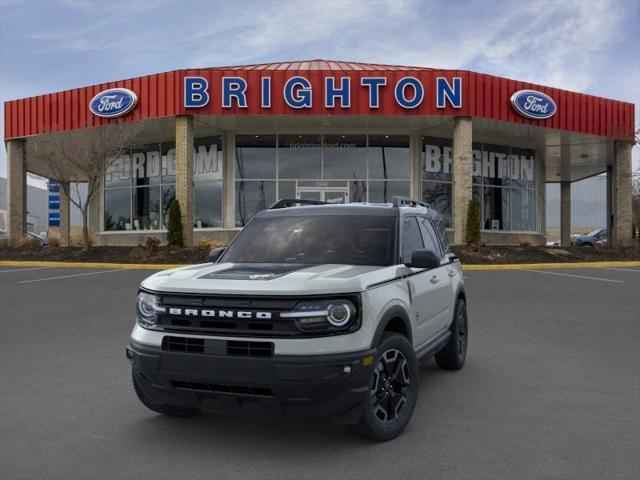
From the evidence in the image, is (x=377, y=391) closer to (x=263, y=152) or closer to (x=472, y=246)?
(x=472, y=246)

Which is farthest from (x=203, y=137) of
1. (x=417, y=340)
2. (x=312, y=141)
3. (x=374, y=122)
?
(x=417, y=340)

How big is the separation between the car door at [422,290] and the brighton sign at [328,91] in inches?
652

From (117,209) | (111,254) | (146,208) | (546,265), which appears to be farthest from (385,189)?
(117,209)

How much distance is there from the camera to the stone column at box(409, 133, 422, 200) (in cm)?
2509

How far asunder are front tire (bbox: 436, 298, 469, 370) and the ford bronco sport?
1384 millimetres

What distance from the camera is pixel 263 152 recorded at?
2502 centimetres

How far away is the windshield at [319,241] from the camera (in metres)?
4.56

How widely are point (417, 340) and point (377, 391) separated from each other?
865 mm

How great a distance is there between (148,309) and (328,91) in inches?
720

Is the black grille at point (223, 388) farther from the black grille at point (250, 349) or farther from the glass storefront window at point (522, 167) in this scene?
the glass storefront window at point (522, 167)

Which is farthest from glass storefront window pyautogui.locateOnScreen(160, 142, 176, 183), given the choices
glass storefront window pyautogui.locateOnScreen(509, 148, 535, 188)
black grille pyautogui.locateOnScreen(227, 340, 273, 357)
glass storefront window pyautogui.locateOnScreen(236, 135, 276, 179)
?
black grille pyautogui.locateOnScreen(227, 340, 273, 357)

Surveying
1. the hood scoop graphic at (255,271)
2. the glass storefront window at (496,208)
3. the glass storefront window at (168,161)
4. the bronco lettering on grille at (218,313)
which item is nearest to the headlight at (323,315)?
the bronco lettering on grille at (218,313)

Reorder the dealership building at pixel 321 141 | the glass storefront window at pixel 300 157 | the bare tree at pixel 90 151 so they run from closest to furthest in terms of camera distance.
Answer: the dealership building at pixel 321 141 < the bare tree at pixel 90 151 < the glass storefront window at pixel 300 157

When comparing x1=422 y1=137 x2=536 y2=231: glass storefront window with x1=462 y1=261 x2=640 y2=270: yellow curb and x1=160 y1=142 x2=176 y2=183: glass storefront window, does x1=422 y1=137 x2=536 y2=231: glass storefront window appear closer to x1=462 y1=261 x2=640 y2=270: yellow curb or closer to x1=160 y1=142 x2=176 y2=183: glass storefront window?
x1=462 y1=261 x2=640 y2=270: yellow curb
